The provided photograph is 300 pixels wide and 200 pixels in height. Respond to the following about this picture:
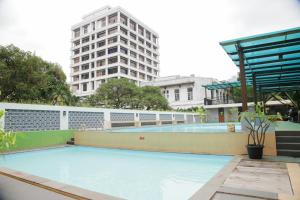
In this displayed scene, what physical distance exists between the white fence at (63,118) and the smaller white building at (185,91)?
1474 cm

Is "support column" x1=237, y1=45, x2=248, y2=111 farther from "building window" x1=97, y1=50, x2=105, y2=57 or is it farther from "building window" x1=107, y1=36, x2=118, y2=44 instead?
"building window" x1=97, y1=50, x2=105, y2=57

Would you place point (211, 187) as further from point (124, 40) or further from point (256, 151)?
point (124, 40)

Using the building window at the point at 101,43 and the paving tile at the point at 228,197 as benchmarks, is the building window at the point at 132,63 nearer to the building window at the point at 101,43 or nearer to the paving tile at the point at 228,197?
the building window at the point at 101,43

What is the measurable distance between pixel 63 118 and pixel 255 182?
11.3m

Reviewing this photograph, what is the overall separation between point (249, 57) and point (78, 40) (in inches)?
1952

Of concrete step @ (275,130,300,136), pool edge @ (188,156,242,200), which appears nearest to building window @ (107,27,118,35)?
concrete step @ (275,130,300,136)

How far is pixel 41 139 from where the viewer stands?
36.5ft

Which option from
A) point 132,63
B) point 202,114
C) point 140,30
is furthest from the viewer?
point 140,30

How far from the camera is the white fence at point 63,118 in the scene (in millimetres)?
10344

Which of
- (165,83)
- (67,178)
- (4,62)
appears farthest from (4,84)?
(165,83)

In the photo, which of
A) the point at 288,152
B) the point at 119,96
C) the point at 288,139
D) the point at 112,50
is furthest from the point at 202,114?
the point at 112,50

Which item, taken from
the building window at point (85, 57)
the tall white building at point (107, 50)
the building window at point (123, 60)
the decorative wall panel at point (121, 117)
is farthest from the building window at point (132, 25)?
the decorative wall panel at point (121, 117)

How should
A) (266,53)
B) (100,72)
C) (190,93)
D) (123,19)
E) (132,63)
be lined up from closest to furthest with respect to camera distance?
(266,53) < (190,93) < (100,72) < (123,19) < (132,63)

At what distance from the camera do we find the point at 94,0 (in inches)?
87.8
